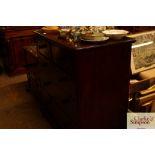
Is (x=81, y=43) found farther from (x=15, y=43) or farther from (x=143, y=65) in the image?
(x=15, y=43)

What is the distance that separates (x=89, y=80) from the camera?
156 cm

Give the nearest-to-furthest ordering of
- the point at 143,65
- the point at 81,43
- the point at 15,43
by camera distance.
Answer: the point at 81,43 → the point at 143,65 → the point at 15,43

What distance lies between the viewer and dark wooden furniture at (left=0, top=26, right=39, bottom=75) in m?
3.50

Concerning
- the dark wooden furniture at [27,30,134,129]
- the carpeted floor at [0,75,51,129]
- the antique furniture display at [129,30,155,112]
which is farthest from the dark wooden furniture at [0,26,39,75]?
the antique furniture display at [129,30,155,112]

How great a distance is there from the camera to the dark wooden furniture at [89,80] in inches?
59.5

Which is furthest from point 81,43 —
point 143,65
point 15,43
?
point 15,43

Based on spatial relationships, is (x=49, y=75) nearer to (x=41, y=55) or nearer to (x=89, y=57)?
(x=41, y=55)

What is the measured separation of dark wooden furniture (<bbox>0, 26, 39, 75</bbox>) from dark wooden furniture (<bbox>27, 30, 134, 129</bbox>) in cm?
166

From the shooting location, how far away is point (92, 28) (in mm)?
1888

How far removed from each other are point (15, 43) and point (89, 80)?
2351 mm

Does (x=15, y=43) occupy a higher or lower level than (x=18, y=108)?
higher

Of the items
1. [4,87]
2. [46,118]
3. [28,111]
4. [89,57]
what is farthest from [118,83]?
[4,87]

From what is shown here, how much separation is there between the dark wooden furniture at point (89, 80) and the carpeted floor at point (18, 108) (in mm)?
514
